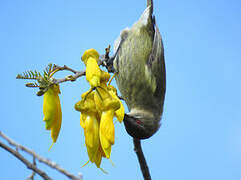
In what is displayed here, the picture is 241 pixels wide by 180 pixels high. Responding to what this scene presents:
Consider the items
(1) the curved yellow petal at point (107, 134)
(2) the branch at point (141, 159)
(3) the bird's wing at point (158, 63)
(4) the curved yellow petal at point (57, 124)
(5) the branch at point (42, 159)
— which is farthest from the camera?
(3) the bird's wing at point (158, 63)

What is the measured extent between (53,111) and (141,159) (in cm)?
112

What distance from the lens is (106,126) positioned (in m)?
0.97

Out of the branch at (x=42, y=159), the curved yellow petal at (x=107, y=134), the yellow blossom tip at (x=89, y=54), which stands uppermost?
the yellow blossom tip at (x=89, y=54)

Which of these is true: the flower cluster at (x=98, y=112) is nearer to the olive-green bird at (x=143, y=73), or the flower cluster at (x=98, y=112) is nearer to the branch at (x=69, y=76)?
the branch at (x=69, y=76)

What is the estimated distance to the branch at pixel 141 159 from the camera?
1995 mm

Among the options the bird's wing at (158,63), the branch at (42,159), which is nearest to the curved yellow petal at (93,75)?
the branch at (42,159)

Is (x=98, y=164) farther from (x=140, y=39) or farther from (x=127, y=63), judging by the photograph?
(x=140, y=39)

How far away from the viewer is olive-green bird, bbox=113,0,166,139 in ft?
6.87

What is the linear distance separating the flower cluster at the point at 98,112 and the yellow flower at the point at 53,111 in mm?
84

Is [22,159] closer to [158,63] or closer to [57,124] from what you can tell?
[57,124]

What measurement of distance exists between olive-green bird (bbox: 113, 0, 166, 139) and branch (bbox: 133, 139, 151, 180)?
11 centimetres

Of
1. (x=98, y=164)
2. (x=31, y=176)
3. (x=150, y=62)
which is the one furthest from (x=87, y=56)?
(x=150, y=62)

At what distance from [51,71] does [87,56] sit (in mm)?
148

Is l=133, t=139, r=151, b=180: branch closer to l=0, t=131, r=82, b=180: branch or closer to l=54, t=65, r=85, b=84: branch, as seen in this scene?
l=54, t=65, r=85, b=84: branch
